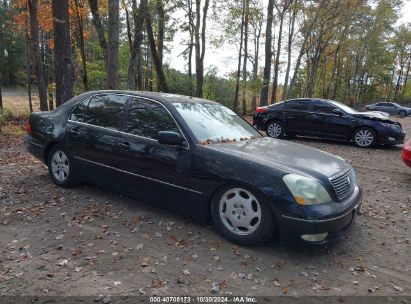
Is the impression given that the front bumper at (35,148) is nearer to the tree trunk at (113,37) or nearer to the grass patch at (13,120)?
the tree trunk at (113,37)

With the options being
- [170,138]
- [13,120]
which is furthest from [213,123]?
[13,120]

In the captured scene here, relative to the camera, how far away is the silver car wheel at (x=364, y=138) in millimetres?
11297

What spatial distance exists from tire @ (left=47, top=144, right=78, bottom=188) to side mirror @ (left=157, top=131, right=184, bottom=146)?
6.83 feet

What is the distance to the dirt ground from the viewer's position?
10.9 feet

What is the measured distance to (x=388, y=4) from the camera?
30.4 meters

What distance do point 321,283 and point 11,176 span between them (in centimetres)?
593

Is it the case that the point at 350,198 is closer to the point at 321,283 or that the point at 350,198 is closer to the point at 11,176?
the point at 321,283

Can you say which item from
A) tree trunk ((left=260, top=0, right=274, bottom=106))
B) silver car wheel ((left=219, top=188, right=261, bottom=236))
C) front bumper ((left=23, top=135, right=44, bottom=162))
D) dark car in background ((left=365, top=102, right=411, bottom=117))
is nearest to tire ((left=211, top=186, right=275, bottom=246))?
silver car wheel ((left=219, top=188, right=261, bottom=236))

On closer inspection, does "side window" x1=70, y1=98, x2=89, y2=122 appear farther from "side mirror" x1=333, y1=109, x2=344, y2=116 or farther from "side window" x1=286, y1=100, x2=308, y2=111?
"side mirror" x1=333, y1=109, x2=344, y2=116

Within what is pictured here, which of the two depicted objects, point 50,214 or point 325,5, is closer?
point 50,214

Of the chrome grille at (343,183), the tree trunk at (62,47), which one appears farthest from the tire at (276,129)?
the chrome grille at (343,183)

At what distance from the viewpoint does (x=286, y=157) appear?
4270 millimetres

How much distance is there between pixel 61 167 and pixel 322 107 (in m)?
9.04

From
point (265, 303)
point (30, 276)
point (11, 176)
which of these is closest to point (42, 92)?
point (11, 176)
